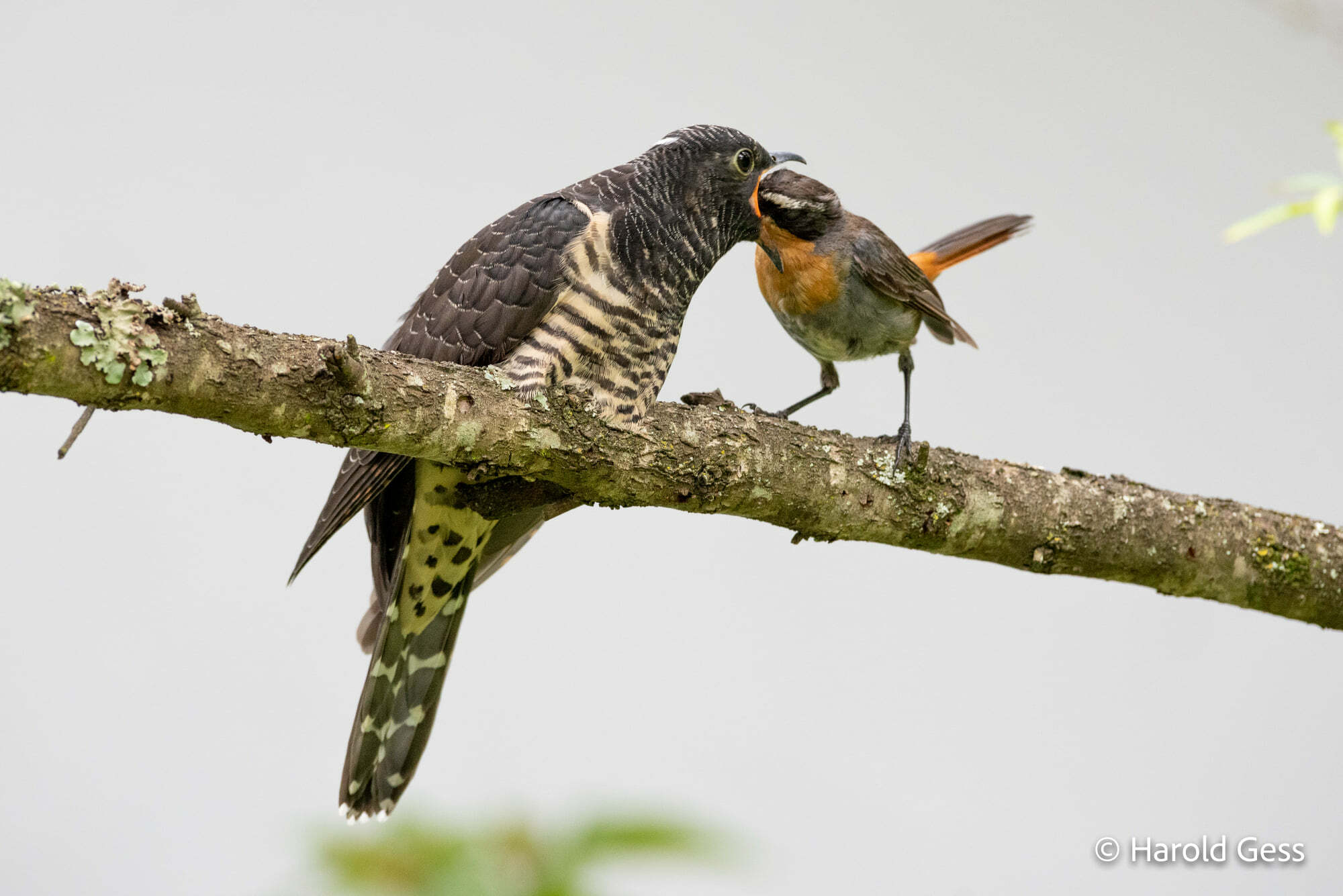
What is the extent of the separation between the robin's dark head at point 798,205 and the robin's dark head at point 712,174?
31 millimetres

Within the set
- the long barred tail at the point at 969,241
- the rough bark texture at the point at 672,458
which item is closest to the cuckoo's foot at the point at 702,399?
the rough bark texture at the point at 672,458

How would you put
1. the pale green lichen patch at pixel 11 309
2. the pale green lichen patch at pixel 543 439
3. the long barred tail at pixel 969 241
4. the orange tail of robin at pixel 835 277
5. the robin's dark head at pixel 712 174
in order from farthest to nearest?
the long barred tail at pixel 969 241
the orange tail of robin at pixel 835 277
the robin's dark head at pixel 712 174
the pale green lichen patch at pixel 543 439
the pale green lichen patch at pixel 11 309

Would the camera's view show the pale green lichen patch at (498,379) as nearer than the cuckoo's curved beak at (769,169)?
Yes

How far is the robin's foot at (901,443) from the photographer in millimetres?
2127

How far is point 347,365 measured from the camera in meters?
1.53

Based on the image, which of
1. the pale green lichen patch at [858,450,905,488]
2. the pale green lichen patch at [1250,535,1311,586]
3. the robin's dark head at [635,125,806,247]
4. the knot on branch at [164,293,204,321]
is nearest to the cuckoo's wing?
the knot on branch at [164,293,204,321]

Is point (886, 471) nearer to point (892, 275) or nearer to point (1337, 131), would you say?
point (892, 275)

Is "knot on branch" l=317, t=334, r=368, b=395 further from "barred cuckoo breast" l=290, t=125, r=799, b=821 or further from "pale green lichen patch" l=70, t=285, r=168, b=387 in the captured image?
"barred cuckoo breast" l=290, t=125, r=799, b=821

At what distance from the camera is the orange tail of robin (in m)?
2.35

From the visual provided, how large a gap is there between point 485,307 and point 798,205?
752 millimetres

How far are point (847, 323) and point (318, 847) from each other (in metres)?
1.62

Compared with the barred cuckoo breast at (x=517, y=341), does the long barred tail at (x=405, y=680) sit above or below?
below

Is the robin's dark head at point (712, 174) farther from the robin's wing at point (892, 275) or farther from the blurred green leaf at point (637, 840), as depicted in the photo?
the blurred green leaf at point (637, 840)

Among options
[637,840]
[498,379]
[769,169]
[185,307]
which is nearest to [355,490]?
Answer: [498,379]
